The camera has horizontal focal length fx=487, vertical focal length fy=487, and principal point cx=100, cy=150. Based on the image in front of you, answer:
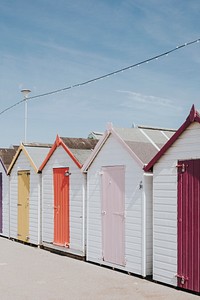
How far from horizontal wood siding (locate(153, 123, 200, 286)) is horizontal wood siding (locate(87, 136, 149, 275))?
0.55m

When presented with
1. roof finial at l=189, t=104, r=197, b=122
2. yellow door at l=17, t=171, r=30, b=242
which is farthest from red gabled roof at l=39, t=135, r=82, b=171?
roof finial at l=189, t=104, r=197, b=122

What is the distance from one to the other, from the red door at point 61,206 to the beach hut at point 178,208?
3.75 m

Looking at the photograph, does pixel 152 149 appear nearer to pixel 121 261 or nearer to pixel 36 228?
pixel 121 261

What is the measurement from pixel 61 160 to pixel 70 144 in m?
0.50

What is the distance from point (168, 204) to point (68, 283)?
94.8 inches

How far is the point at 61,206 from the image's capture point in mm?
12922

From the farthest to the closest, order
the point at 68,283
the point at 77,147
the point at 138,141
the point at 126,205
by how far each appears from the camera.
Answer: the point at 77,147 → the point at 138,141 → the point at 126,205 → the point at 68,283

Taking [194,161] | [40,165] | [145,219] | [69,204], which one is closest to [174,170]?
[194,161]

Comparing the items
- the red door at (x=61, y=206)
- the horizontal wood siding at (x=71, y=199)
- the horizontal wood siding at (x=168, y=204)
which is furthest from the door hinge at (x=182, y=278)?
the red door at (x=61, y=206)

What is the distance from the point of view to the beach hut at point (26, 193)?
14.3 m

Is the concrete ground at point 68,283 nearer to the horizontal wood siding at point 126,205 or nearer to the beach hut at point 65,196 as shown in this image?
the horizontal wood siding at point 126,205

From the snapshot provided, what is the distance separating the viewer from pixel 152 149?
34.3 feet

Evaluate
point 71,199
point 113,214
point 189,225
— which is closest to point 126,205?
point 113,214

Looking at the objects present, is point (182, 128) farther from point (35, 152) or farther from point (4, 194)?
point (4, 194)
